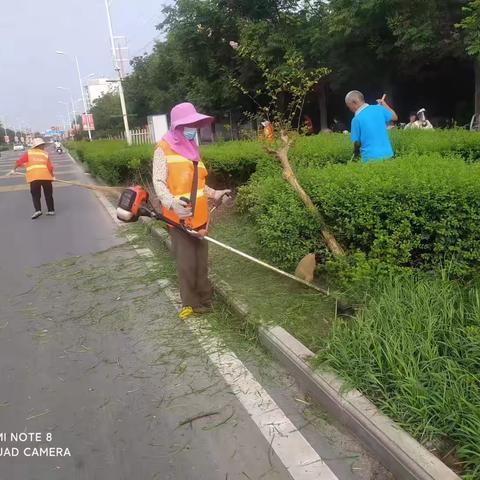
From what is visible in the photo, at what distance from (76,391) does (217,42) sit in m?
22.9

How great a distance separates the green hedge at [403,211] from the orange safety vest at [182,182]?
2.74 feet

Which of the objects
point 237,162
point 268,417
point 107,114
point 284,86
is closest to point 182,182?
point 268,417

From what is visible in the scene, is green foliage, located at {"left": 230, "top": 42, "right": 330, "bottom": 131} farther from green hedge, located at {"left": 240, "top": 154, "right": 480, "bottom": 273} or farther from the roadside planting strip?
the roadside planting strip

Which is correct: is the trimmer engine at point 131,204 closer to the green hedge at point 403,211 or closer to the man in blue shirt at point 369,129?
the green hedge at point 403,211

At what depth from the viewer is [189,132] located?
4094mm

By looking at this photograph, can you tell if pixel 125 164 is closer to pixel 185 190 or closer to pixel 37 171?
pixel 37 171

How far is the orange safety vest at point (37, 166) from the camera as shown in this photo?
33.3ft

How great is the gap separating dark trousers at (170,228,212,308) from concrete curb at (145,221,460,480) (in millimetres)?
945

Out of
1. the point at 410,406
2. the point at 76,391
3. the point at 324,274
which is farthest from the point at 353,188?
the point at 76,391

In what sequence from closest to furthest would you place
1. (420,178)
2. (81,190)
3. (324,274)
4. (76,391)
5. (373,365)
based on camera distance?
(373,365)
(76,391)
(420,178)
(324,274)
(81,190)

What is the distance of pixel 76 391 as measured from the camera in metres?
3.32

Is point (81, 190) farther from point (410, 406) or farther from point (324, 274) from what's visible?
point (410, 406)

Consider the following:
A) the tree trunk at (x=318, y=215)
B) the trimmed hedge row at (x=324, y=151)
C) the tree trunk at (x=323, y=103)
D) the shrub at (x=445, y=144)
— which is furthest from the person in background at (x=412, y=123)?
the tree trunk at (x=323, y=103)

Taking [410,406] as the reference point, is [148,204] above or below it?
above
